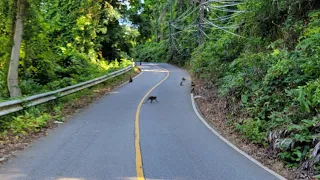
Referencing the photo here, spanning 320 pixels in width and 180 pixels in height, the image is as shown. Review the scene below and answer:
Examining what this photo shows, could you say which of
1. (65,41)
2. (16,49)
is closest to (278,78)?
(16,49)

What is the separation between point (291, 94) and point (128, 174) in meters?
4.97

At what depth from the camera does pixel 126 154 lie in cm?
679

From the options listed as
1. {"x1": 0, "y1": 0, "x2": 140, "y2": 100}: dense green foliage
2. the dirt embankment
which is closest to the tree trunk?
{"x1": 0, "y1": 0, "x2": 140, "y2": 100}: dense green foliage

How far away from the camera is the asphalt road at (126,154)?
5.65 metres

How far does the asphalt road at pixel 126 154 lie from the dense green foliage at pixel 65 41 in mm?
4775

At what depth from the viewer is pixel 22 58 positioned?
15039 millimetres

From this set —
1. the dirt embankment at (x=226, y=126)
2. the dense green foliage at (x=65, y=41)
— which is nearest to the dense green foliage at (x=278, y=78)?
the dirt embankment at (x=226, y=126)

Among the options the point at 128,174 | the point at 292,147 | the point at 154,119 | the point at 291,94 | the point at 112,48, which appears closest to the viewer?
the point at 128,174

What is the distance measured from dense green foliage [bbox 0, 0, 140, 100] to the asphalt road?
4.77 m

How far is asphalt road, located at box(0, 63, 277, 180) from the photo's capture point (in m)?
5.65

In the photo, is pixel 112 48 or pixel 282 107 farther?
pixel 112 48

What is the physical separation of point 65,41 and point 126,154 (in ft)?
69.1

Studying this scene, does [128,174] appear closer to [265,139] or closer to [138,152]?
[138,152]

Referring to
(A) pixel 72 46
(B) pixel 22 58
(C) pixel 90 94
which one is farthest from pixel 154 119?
(A) pixel 72 46
